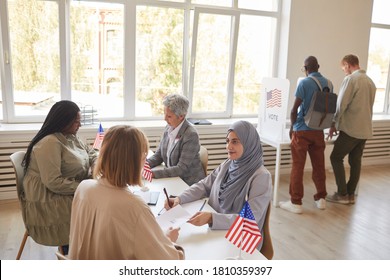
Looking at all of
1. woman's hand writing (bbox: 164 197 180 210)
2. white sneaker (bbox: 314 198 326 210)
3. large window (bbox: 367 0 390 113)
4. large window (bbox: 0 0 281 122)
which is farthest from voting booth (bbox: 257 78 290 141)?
large window (bbox: 367 0 390 113)

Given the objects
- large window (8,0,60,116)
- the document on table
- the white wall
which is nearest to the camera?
the document on table

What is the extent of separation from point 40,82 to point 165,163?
6.97 ft

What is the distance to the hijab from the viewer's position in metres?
2.14

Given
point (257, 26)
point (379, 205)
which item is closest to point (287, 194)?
point (379, 205)

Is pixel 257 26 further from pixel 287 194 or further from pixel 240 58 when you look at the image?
pixel 287 194

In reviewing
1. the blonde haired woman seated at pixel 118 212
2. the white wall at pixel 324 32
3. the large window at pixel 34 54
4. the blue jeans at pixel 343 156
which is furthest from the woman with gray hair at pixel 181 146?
the white wall at pixel 324 32

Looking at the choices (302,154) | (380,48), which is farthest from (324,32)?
(302,154)

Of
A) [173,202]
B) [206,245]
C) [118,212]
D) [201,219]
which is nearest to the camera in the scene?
[118,212]

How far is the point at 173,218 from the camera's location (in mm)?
1941

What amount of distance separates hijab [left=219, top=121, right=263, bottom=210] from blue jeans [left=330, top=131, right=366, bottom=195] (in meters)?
2.59

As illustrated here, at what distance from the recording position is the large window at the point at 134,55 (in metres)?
4.27

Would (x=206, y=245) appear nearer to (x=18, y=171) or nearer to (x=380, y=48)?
(x=18, y=171)

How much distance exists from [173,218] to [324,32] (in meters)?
4.46

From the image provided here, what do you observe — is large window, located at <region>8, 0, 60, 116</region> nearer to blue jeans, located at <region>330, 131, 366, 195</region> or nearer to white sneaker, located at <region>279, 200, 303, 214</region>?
white sneaker, located at <region>279, 200, 303, 214</region>
